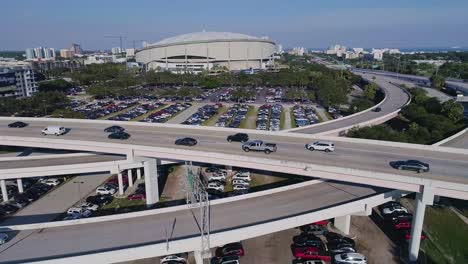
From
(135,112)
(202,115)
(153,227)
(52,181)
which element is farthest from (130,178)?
(135,112)

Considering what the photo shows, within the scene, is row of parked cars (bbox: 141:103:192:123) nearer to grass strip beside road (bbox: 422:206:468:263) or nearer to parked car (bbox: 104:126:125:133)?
parked car (bbox: 104:126:125:133)

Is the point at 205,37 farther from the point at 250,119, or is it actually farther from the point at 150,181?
the point at 150,181

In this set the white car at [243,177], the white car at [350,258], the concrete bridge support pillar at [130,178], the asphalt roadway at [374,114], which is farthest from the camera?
the asphalt roadway at [374,114]

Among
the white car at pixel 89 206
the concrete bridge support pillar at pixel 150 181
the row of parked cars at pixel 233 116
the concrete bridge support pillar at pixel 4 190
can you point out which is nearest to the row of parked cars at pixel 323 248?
the concrete bridge support pillar at pixel 150 181

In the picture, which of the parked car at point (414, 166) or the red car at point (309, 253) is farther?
the parked car at point (414, 166)

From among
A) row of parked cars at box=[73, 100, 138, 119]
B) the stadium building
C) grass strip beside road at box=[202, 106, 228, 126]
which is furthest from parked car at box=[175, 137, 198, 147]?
the stadium building

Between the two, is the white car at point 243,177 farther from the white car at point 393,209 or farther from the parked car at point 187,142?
the white car at point 393,209

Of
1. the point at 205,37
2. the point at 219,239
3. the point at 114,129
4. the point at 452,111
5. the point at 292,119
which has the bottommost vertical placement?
the point at 292,119
